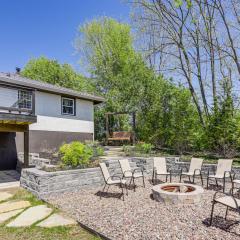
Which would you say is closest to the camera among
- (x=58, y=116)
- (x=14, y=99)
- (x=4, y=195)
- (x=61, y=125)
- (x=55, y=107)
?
(x=4, y=195)

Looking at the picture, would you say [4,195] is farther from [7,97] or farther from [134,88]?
[134,88]

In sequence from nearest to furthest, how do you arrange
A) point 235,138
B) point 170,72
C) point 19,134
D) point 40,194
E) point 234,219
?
point 234,219
point 40,194
point 235,138
point 19,134
point 170,72

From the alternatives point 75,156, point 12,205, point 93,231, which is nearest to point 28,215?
point 12,205

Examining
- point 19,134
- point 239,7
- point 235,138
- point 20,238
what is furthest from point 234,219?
point 239,7

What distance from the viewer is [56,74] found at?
1121 inches

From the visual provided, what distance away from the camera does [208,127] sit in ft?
39.2

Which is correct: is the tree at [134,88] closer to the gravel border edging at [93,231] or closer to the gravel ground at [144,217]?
the gravel ground at [144,217]

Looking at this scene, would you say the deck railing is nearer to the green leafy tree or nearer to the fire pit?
the fire pit

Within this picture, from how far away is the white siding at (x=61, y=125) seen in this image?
564 inches

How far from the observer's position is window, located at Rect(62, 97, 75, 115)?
1594cm

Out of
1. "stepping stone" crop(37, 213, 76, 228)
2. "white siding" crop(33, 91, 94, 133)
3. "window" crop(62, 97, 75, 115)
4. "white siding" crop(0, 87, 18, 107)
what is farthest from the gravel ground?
"window" crop(62, 97, 75, 115)

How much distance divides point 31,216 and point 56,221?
771 mm

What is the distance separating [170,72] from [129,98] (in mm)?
3654

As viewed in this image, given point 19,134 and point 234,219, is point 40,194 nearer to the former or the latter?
point 234,219
